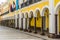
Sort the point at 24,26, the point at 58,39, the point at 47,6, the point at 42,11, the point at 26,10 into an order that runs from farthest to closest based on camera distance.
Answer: the point at 24,26 → the point at 26,10 → the point at 42,11 → the point at 47,6 → the point at 58,39

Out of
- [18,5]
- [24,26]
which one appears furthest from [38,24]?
[18,5]

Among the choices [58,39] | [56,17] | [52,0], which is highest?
[52,0]

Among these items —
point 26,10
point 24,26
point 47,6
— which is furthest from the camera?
point 24,26

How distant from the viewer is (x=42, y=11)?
30.0 meters

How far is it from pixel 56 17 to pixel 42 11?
4.94 metres

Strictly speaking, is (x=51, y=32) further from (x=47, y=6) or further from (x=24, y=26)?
(x=24, y=26)

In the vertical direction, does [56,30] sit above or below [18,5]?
below

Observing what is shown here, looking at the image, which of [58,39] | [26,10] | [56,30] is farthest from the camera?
[26,10]

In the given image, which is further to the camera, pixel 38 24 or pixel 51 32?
pixel 38 24

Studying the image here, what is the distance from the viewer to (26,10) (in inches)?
1594

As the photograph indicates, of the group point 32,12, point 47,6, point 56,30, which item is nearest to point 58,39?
point 56,30

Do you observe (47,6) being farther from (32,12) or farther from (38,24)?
(38,24)

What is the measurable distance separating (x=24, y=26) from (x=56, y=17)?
60.5 ft

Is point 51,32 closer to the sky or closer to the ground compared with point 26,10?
closer to the ground
